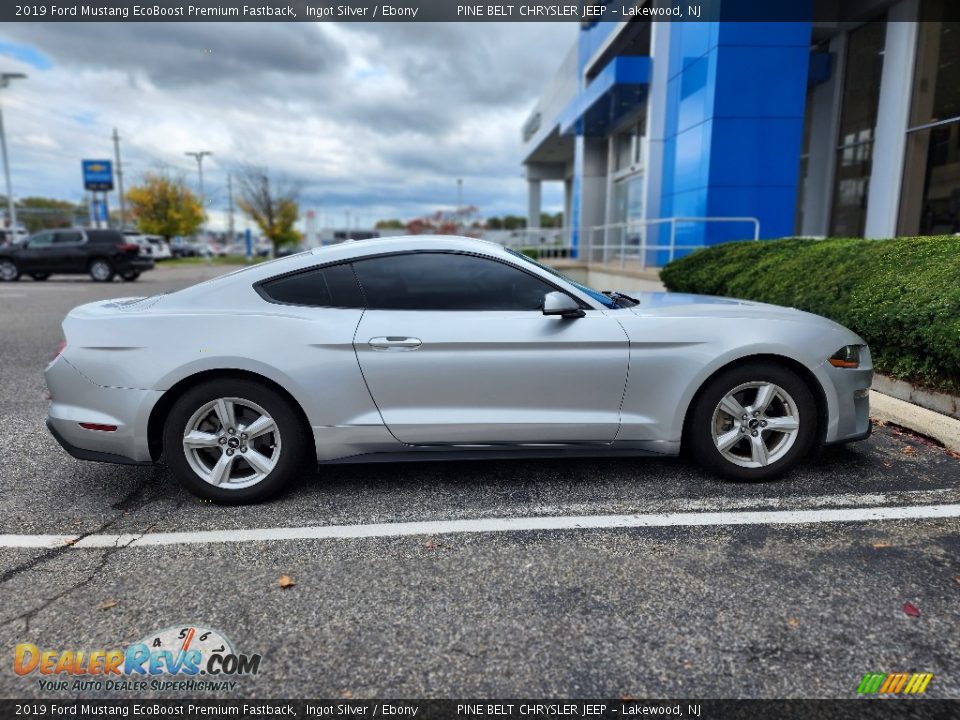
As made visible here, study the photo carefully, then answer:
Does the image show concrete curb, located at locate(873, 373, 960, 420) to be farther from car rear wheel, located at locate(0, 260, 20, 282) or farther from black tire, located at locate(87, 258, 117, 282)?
car rear wheel, located at locate(0, 260, 20, 282)

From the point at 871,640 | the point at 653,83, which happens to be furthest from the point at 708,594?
the point at 653,83

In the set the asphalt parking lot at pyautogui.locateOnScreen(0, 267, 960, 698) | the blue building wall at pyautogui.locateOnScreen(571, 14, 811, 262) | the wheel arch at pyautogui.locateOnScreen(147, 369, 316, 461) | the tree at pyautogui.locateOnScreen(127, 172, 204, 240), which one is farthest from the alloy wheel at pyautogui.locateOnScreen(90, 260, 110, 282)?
the tree at pyautogui.locateOnScreen(127, 172, 204, 240)

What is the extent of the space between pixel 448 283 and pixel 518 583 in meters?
1.69

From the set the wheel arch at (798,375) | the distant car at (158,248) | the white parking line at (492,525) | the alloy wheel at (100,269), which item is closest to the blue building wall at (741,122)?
the wheel arch at (798,375)

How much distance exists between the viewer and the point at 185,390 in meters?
3.40

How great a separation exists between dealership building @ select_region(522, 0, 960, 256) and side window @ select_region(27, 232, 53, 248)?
18813 mm

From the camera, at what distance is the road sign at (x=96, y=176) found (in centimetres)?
5391

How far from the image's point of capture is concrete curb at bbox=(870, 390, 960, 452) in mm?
4238

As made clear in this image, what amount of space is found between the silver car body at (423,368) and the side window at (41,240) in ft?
72.2

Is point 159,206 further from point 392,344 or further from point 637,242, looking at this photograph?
point 392,344

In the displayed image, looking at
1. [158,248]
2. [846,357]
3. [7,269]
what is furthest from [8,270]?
[846,357]

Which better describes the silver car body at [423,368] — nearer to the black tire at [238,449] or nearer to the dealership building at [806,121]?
the black tire at [238,449]

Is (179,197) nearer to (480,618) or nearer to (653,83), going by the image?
(653,83)

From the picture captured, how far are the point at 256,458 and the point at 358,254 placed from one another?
4.15ft
